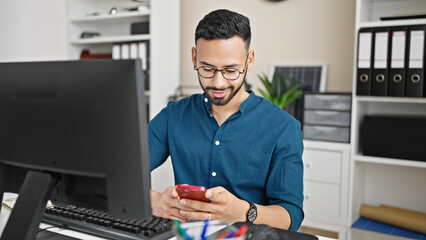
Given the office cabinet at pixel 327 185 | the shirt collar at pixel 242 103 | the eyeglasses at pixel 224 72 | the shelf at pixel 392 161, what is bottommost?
the office cabinet at pixel 327 185

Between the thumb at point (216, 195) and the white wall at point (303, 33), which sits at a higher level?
the white wall at point (303, 33)

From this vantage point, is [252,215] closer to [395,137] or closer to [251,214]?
[251,214]

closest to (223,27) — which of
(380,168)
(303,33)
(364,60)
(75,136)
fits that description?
(75,136)

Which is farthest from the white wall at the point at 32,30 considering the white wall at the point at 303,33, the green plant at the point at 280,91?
the green plant at the point at 280,91

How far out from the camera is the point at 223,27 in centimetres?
130

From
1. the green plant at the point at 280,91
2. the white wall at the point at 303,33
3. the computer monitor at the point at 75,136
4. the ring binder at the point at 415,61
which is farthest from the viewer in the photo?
the white wall at the point at 303,33

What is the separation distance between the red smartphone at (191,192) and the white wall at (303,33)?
183 cm

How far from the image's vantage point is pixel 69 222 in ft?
3.48

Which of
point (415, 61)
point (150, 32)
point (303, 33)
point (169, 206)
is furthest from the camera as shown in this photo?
point (150, 32)

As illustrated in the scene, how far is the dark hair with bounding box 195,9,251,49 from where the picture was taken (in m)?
1.30

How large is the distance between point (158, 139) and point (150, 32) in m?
1.70

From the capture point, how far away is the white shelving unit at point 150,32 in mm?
3072

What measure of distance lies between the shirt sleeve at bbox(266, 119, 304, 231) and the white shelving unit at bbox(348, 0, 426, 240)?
113cm

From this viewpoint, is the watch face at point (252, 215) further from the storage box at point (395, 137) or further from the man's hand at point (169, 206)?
the storage box at point (395, 137)
